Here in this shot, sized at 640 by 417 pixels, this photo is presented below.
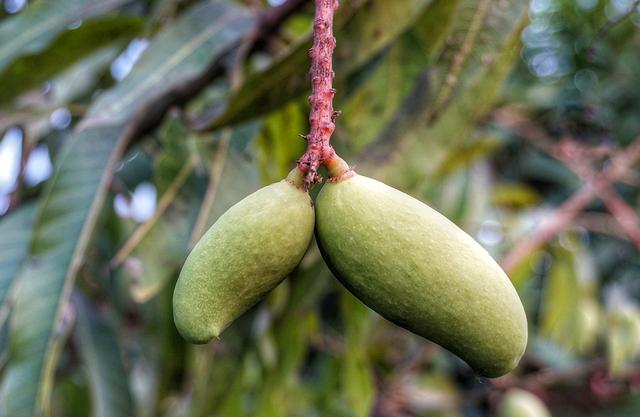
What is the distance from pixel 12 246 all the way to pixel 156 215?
0.33 metres

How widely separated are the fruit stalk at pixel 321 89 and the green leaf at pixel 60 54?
2.70 ft

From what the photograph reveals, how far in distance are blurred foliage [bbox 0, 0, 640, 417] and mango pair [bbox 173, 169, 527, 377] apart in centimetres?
40

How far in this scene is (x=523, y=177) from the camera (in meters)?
3.26

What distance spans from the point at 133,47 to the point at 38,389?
76cm

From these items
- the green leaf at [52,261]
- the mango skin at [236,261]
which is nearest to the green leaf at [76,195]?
the green leaf at [52,261]

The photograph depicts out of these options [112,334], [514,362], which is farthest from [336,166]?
[112,334]

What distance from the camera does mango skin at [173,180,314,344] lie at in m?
0.46

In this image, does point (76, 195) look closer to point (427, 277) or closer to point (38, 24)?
point (38, 24)

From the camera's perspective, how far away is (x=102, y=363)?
4.22 feet

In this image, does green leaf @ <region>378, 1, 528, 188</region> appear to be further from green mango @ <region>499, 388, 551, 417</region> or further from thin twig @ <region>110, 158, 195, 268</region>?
green mango @ <region>499, 388, 551, 417</region>

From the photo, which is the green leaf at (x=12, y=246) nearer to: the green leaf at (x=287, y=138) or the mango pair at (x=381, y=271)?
the green leaf at (x=287, y=138)

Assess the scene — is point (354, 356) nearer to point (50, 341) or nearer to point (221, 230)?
point (50, 341)

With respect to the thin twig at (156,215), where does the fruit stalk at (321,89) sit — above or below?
above

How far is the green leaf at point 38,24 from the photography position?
113cm
